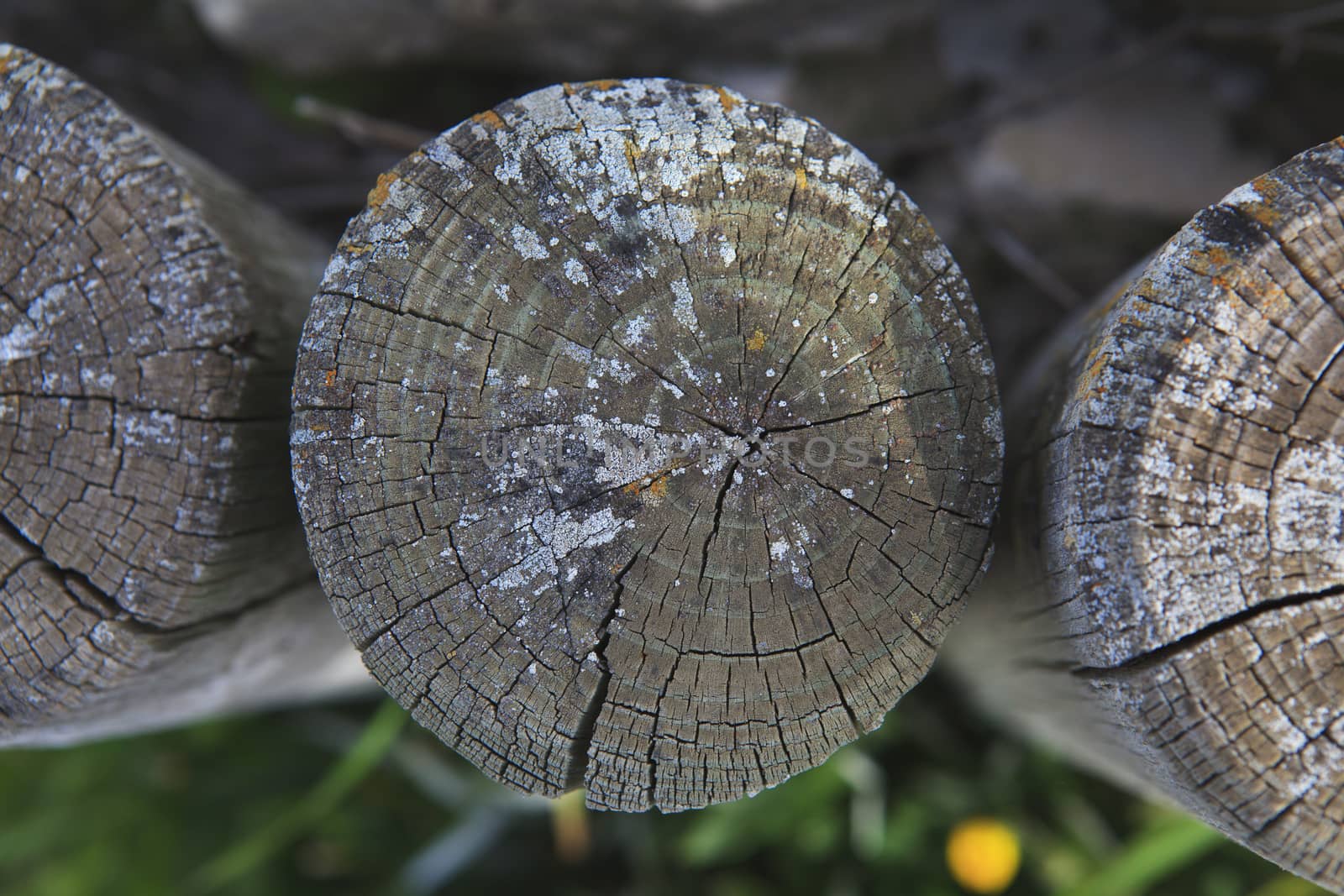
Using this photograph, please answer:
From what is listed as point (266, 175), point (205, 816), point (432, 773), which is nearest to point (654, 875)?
point (432, 773)

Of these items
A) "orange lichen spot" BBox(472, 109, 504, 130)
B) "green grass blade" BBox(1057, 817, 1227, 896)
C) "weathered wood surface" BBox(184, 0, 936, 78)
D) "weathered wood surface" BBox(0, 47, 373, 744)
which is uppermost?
"weathered wood surface" BBox(184, 0, 936, 78)

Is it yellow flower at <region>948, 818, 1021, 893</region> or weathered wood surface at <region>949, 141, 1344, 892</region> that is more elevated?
weathered wood surface at <region>949, 141, 1344, 892</region>

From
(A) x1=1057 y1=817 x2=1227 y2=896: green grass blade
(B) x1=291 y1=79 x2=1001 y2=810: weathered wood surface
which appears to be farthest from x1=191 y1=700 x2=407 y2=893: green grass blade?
(A) x1=1057 y1=817 x2=1227 y2=896: green grass blade

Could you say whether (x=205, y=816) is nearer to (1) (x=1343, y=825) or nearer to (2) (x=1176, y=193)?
(1) (x=1343, y=825)

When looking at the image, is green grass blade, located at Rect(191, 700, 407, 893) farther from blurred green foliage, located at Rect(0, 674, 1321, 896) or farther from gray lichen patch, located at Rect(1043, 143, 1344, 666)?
gray lichen patch, located at Rect(1043, 143, 1344, 666)

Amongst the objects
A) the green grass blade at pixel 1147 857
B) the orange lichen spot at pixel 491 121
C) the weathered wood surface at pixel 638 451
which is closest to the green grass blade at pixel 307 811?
the weathered wood surface at pixel 638 451

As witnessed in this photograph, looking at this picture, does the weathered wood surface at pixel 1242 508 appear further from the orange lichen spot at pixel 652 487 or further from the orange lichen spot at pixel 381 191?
the orange lichen spot at pixel 381 191

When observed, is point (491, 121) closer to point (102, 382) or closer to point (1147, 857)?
point (102, 382)
